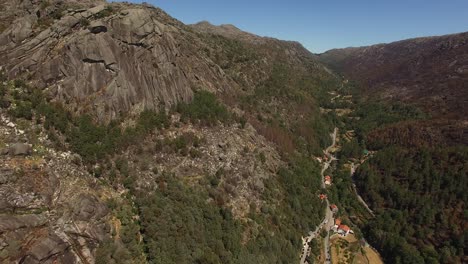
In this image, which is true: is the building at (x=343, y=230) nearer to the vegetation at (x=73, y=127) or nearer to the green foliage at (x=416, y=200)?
the green foliage at (x=416, y=200)

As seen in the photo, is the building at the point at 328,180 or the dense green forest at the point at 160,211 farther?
the building at the point at 328,180

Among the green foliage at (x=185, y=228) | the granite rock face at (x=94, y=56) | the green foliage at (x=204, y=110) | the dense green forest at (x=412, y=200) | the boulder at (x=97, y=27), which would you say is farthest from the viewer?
the dense green forest at (x=412, y=200)

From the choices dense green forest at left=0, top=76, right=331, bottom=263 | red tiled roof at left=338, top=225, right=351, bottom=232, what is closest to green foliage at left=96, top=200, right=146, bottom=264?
dense green forest at left=0, top=76, right=331, bottom=263

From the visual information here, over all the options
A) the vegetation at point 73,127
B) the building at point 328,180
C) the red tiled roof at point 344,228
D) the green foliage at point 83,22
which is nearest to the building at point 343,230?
the red tiled roof at point 344,228

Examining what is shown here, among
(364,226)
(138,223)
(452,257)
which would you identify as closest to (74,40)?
(138,223)

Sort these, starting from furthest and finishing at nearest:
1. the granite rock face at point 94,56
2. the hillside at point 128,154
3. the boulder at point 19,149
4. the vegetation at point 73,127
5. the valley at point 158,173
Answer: the granite rock face at point 94,56 → the vegetation at point 73,127 → the valley at point 158,173 → the boulder at point 19,149 → the hillside at point 128,154

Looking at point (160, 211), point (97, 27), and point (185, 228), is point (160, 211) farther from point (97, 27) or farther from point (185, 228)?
point (97, 27)

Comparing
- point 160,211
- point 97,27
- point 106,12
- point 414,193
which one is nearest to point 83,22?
point 97,27
